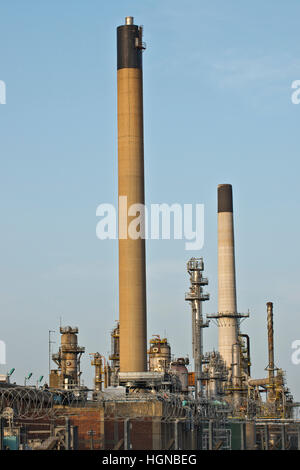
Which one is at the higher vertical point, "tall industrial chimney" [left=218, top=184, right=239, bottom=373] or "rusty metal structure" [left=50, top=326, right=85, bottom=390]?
"tall industrial chimney" [left=218, top=184, right=239, bottom=373]

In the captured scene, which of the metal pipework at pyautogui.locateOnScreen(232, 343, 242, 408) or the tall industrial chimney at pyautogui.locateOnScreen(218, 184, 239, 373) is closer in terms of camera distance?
the metal pipework at pyautogui.locateOnScreen(232, 343, 242, 408)

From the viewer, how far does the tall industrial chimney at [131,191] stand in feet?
227

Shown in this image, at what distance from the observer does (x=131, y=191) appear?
7006cm

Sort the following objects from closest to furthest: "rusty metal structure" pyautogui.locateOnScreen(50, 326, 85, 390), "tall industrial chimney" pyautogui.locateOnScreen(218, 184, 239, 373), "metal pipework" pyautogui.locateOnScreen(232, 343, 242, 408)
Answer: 1. "rusty metal structure" pyautogui.locateOnScreen(50, 326, 85, 390)
2. "metal pipework" pyautogui.locateOnScreen(232, 343, 242, 408)
3. "tall industrial chimney" pyautogui.locateOnScreen(218, 184, 239, 373)

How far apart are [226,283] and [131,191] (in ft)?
120

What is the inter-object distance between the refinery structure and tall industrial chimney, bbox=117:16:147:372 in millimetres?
79

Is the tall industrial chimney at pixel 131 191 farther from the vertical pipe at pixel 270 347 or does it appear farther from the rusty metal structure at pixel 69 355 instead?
the vertical pipe at pixel 270 347

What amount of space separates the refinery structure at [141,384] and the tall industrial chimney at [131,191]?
79mm

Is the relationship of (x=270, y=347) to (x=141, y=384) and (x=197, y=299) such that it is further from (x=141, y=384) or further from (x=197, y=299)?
(x=141, y=384)

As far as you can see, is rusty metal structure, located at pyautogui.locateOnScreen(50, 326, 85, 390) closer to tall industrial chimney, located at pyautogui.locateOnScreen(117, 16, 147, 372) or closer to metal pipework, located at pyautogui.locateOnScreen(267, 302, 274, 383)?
metal pipework, located at pyautogui.locateOnScreen(267, 302, 274, 383)

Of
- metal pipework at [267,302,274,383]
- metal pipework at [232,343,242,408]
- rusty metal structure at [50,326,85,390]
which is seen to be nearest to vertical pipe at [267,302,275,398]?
metal pipework at [267,302,274,383]

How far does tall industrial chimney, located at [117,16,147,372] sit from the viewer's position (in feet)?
227

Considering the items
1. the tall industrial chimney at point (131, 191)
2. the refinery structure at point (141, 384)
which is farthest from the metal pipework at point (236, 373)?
the tall industrial chimney at point (131, 191)
